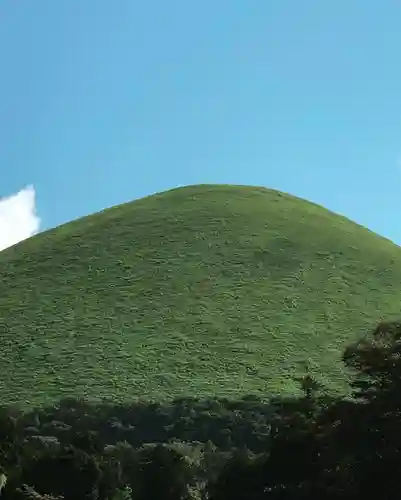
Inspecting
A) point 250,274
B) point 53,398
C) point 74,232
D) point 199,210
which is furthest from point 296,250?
point 53,398

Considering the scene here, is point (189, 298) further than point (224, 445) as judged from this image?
Yes

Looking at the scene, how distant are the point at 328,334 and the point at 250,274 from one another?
9753 millimetres

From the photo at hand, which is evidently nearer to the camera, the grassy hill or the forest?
the forest

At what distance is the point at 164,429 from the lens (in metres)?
39.2

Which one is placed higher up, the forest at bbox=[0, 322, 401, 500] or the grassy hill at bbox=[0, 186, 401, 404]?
the grassy hill at bbox=[0, 186, 401, 404]

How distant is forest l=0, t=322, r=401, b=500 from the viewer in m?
19.3

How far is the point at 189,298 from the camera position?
5588cm

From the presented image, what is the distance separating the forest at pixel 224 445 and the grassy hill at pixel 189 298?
307 centimetres

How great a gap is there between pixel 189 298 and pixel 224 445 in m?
18.7

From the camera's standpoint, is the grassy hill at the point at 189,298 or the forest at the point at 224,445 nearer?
the forest at the point at 224,445

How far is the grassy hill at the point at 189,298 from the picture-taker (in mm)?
45688

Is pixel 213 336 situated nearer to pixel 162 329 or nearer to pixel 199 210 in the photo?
pixel 162 329

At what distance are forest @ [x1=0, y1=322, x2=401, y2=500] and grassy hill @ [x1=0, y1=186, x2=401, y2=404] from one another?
3072mm

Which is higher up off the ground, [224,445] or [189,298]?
[189,298]
